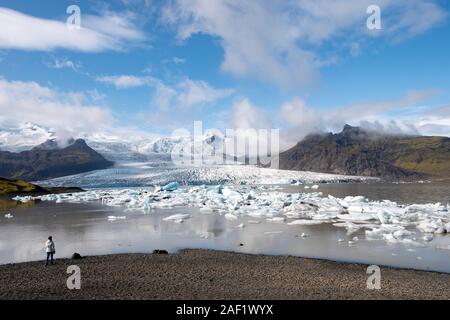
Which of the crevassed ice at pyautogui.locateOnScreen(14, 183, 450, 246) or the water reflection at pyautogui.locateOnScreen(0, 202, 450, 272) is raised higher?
the crevassed ice at pyautogui.locateOnScreen(14, 183, 450, 246)

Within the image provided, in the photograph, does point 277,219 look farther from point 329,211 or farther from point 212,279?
Result: point 212,279

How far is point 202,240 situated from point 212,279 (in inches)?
409

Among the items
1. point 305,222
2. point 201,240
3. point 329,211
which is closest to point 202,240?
point 201,240

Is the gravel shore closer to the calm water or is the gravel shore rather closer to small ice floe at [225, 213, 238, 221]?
the calm water

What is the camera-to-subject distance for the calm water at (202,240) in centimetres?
1983

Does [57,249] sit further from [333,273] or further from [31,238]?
[333,273]

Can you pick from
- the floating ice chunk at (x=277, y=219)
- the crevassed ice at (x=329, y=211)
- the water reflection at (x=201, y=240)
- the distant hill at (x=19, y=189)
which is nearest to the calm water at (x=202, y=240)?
the water reflection at (x=201, y=240)

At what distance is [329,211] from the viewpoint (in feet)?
124

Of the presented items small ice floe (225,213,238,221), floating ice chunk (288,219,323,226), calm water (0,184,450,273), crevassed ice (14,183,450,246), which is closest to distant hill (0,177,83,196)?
crevassed ice (14,183,450,246)

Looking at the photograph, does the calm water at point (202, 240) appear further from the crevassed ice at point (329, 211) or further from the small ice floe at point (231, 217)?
the crevassed ice at point (329, 211)

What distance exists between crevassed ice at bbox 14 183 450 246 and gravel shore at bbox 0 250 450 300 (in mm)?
8742

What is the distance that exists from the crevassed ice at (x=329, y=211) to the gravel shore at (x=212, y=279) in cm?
874

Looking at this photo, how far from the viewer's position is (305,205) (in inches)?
1548

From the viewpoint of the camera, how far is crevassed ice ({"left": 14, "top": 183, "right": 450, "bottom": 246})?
26.8 meters
